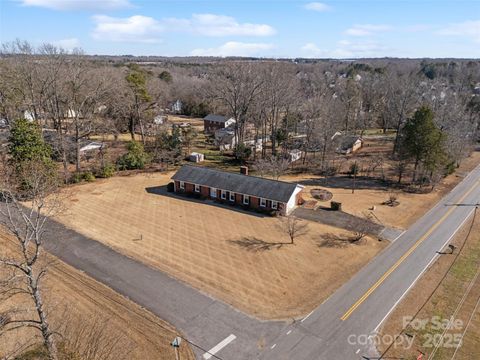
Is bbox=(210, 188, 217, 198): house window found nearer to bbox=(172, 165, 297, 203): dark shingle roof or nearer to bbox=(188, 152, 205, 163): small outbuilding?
bbox=(172, 165, 297, 203): dark shingle roof

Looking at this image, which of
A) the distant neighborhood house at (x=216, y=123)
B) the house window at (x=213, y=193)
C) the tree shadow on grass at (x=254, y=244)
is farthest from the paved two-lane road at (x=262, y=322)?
Answer: the distant neighborhood house at (x=216, y=123)

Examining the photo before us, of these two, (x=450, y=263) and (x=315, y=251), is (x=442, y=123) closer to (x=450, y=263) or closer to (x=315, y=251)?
(x=450, y=263)

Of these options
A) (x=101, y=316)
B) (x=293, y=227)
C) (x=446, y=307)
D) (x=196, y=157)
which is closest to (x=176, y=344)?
(x=101, y=316)

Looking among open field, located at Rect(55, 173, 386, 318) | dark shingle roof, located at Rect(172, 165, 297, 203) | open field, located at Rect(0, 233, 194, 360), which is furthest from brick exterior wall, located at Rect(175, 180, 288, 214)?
open field, located at Rect(0, 233, 194, 360)

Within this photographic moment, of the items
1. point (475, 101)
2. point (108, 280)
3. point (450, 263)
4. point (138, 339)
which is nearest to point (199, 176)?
point (108, 280)

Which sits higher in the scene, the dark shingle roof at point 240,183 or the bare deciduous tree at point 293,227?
the dark shingle roof at point 240,183

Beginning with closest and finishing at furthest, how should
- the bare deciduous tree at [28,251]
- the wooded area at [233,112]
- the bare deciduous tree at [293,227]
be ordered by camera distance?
the bare deciduous tree at [28,251], the bare deciduous tree at [293,227], the wooded area at [233,112]

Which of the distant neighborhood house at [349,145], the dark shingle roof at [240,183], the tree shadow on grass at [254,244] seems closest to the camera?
the tree shadow on grass at [254,244]

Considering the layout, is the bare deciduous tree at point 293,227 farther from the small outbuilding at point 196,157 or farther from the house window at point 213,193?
the small outbuilding at point 196,157

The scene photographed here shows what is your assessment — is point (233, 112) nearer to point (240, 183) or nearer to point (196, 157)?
point (196, 157)
